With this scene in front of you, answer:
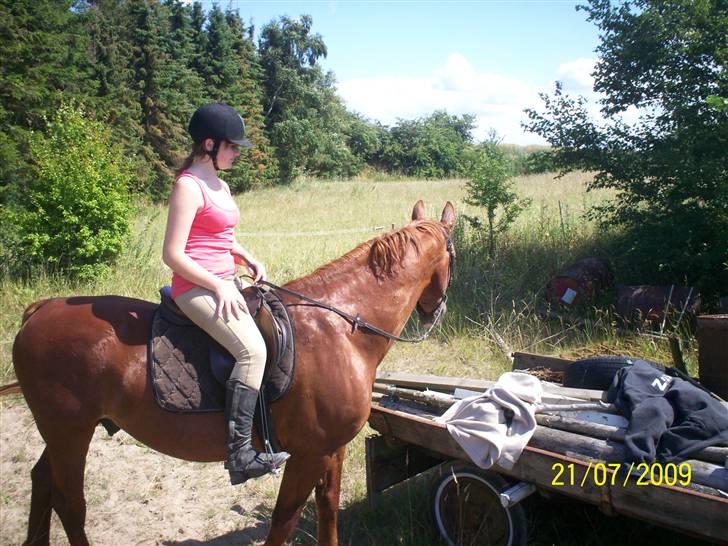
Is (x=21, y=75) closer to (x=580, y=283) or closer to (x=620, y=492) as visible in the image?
(x=580, y=283)

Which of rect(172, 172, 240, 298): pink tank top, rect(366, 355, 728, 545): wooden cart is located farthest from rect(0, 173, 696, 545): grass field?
rect(172, 172, 240, 298): pink tank top

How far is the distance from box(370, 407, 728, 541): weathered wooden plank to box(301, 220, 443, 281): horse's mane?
1.09 m

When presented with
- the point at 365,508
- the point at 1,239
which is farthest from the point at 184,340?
the point at 1,239

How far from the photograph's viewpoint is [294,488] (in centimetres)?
319

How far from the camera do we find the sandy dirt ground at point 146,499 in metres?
4.21

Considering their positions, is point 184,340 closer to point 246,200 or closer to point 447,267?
point 447,267

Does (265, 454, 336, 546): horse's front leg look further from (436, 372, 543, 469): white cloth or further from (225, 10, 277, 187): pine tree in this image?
(225, 10, 277, 187): pine tree

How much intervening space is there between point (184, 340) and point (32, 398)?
95cm

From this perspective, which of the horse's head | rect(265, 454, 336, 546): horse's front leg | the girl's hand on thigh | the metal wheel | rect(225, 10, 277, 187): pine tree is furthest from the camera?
rect(225, 10, 277, 187): pine tree

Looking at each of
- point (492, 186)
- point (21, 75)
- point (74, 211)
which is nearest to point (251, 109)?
point (21, 75)

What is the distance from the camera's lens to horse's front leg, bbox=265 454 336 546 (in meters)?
3.18

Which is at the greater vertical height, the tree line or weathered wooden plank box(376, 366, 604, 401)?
the tree line

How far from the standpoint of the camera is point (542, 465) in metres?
3.12

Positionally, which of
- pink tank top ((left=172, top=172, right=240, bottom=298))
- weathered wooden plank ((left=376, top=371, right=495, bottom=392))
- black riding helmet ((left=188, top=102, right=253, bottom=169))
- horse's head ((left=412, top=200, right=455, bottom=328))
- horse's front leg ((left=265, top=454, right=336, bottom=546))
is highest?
black riding helmet ((left=188, top=102, right=253, bottom=169))
